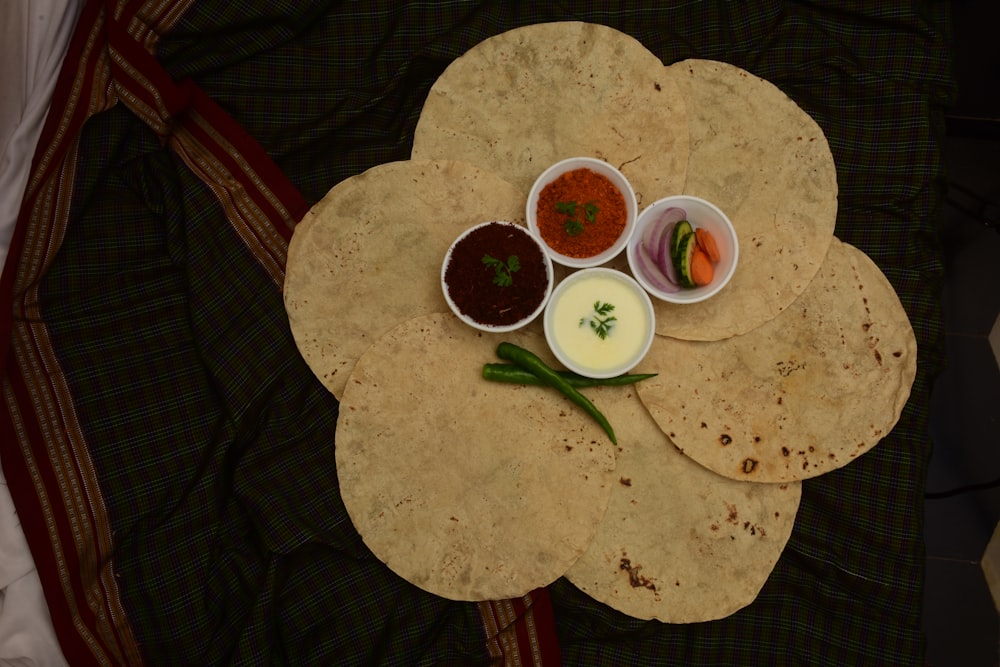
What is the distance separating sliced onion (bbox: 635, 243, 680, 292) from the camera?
2297 millimetres

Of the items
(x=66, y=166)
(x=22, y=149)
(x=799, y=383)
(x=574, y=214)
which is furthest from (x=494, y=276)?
(x=22, y=149)

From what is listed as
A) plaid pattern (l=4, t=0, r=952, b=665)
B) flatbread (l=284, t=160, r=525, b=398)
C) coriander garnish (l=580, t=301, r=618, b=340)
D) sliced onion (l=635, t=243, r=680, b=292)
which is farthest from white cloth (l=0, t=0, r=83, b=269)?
sliced onion (l=635, t=243, r=680, b=292)

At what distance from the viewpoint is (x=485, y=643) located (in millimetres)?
2326

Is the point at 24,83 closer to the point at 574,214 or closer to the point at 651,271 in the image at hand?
the point at 574,214

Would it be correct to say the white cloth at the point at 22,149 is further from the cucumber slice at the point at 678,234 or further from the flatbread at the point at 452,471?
the cucumber slice at the point at 678,234

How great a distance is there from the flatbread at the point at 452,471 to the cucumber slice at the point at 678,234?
1.82ft

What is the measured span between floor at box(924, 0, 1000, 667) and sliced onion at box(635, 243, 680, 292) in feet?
4.74

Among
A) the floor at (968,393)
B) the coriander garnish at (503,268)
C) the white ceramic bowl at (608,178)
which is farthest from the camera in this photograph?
the floor at (968,393)

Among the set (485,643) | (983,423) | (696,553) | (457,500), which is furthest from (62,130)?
(983,423)

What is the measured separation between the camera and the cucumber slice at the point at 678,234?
224cm

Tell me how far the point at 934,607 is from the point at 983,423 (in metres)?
0.73

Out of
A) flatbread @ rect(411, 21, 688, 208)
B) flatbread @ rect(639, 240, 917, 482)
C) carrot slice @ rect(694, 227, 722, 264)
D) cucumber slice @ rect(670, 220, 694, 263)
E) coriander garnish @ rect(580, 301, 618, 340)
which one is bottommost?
flatbread @ rect(639, 240, 917, 482)

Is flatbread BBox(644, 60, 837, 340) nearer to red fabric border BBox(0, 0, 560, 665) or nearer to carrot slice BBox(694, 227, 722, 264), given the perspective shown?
carrot slice BBox(694, 227, 722, 264)

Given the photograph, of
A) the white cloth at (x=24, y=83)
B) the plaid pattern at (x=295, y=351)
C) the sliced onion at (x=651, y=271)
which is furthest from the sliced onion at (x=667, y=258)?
the white cloth at (x=24, y=83)
